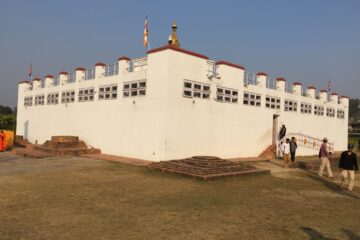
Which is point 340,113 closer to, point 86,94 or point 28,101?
point 86,94

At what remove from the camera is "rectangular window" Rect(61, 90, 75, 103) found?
2520 centimetres

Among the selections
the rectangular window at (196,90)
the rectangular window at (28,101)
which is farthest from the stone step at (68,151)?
the rectangular window at (28,101)

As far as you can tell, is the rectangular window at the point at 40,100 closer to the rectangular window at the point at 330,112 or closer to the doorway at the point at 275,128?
the doorway at the point at 275,128

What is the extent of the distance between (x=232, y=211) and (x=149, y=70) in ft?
39.0

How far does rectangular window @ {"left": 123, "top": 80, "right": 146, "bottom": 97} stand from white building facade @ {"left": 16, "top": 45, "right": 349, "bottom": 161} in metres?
0.06

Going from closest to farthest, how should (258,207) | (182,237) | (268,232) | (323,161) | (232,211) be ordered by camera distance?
1. (182,237)
2. (268,232)
3. (232,211)
4. (258,207)
5. (323,161)

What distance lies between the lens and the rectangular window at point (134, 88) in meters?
19.2

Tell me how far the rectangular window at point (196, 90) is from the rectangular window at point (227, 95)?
97cm

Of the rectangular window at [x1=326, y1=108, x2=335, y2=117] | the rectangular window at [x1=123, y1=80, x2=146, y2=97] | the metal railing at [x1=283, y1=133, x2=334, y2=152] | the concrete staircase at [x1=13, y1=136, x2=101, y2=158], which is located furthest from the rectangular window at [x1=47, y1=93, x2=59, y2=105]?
the rectangular window at [x1=326, y1=108, x2=335, y2=117]

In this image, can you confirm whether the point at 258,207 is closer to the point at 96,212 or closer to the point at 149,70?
the point at 96,212

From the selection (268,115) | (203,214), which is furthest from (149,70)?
(203,214)

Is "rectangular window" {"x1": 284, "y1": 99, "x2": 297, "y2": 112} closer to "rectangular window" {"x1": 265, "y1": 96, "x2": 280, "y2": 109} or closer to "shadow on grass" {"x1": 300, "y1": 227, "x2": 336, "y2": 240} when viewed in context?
"rectangular window" {"x1": 265, "y1": 96, "x2": 280, "y2": 109}

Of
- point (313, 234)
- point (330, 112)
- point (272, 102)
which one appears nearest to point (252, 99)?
point (272, 102)

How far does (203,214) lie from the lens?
26.2 feet
